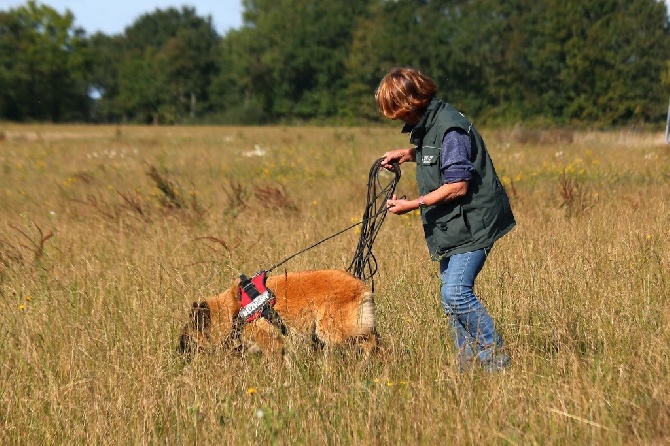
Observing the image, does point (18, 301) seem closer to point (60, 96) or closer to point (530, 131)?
point (530, 131)

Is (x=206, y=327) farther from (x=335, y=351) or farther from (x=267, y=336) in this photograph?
(x=335, y=351)

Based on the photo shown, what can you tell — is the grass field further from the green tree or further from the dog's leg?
the green tree

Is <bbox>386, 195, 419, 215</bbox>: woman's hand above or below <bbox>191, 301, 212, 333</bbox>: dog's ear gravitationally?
above

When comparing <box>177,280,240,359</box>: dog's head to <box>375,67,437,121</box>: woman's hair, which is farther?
<box>177,280,240,359</box>: dog's head

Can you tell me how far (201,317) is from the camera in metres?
4.16

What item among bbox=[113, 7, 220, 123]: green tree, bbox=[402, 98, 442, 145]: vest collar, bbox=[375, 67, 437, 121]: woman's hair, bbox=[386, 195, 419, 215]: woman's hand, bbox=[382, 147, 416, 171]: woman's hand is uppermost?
bbox=[113, 7, 220, 123]: green tree

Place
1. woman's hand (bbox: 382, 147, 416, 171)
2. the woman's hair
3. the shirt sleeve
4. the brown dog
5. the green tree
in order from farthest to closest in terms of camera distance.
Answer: the green tree
woman's hand (bbox: 382, 147, 416, 171)
the brown dog
the woman's hair
the shirt sleeve

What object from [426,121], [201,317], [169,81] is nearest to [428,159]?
[426,121]

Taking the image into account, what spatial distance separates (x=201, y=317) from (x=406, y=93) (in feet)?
5.78

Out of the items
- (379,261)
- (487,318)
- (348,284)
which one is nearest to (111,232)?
(379,261)

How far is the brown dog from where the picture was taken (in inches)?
154

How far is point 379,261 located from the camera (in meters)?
6.17

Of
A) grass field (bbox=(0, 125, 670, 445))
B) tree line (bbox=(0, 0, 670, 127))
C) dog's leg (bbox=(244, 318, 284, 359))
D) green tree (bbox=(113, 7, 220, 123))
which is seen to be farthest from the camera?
green tree (bbox=(113, 7, 220, 123))

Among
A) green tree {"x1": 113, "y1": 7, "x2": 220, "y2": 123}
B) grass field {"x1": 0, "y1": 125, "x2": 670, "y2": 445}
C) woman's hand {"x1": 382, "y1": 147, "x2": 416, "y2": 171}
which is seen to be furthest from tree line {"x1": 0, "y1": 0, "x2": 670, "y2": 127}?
woman's hand {"x1": 382, "y1": 147, "x2": 416, "y2": 171}
